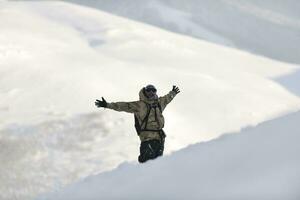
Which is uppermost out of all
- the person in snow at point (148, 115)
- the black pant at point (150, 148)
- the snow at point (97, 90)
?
the snow at point (97, 90)

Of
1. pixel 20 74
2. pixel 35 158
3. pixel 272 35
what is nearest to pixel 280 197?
pixel 35 158

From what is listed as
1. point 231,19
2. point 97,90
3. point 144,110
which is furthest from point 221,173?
point 231,19

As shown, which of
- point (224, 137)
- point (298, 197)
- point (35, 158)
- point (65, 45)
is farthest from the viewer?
point (65, 45)

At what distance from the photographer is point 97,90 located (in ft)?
49.2

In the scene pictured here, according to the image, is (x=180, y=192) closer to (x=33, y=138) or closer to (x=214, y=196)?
(x=214, y=196)

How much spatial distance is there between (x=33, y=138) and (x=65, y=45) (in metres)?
7.18

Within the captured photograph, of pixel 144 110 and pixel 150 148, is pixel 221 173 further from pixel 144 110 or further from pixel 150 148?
pixel 150 148

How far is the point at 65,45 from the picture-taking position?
1920 centimetres

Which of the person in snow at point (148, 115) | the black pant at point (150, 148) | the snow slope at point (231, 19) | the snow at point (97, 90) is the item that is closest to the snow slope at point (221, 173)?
the person in snow at point (148, 115)

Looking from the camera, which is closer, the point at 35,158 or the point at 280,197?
the point at 280,197

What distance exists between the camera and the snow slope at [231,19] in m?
28.6

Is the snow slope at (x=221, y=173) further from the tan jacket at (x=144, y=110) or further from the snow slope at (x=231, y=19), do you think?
the snow slope at (x=231, y=19)

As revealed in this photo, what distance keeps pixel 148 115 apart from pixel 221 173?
267 cm

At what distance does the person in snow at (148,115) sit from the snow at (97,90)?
11.4ft
